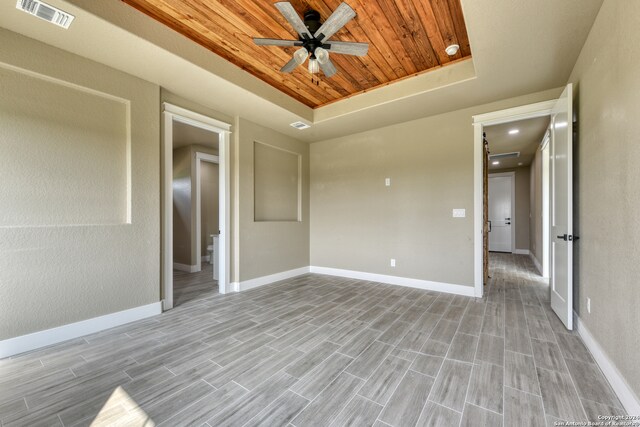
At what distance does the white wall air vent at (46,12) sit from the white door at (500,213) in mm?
9538

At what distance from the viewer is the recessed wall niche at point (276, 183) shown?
449 centimetres

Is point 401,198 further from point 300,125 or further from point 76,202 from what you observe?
point 76,202

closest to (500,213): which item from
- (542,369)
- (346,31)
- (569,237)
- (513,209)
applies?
(513,209)

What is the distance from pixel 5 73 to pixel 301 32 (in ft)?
8.13

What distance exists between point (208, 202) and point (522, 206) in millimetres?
9003

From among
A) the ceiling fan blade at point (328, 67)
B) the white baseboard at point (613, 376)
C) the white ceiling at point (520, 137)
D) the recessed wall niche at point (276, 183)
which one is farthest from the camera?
the recessed wall niche at point (276, 183)

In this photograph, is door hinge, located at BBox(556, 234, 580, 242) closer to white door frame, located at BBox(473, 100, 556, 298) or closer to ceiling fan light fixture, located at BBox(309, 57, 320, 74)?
white door frame, located at BBox(473, 100, 556, 298)

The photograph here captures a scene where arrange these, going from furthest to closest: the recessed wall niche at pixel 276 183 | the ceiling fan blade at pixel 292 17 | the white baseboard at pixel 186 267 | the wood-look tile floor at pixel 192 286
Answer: the white baseboard at pixel 186 267 < the recessed wall niche at pixel 276 183 < the wood-look tile floor at pixel 192 286 < the ceiling fan blade at pixel 292 17

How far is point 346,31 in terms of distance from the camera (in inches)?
97.3

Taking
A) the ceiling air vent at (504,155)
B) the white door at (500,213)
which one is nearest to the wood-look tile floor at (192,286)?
the ceiling air vent at (504,155)

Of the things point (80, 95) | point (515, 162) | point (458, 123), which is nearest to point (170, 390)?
point (80, 95)

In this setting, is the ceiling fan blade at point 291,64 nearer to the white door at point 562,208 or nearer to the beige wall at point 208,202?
the white door at point 562,208

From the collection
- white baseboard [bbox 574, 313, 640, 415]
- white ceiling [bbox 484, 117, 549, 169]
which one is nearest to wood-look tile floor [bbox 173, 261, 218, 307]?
white baseboard [bbox 574, 313, 640, 415]

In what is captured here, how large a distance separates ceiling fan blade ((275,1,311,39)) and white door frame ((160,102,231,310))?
6.56ft
